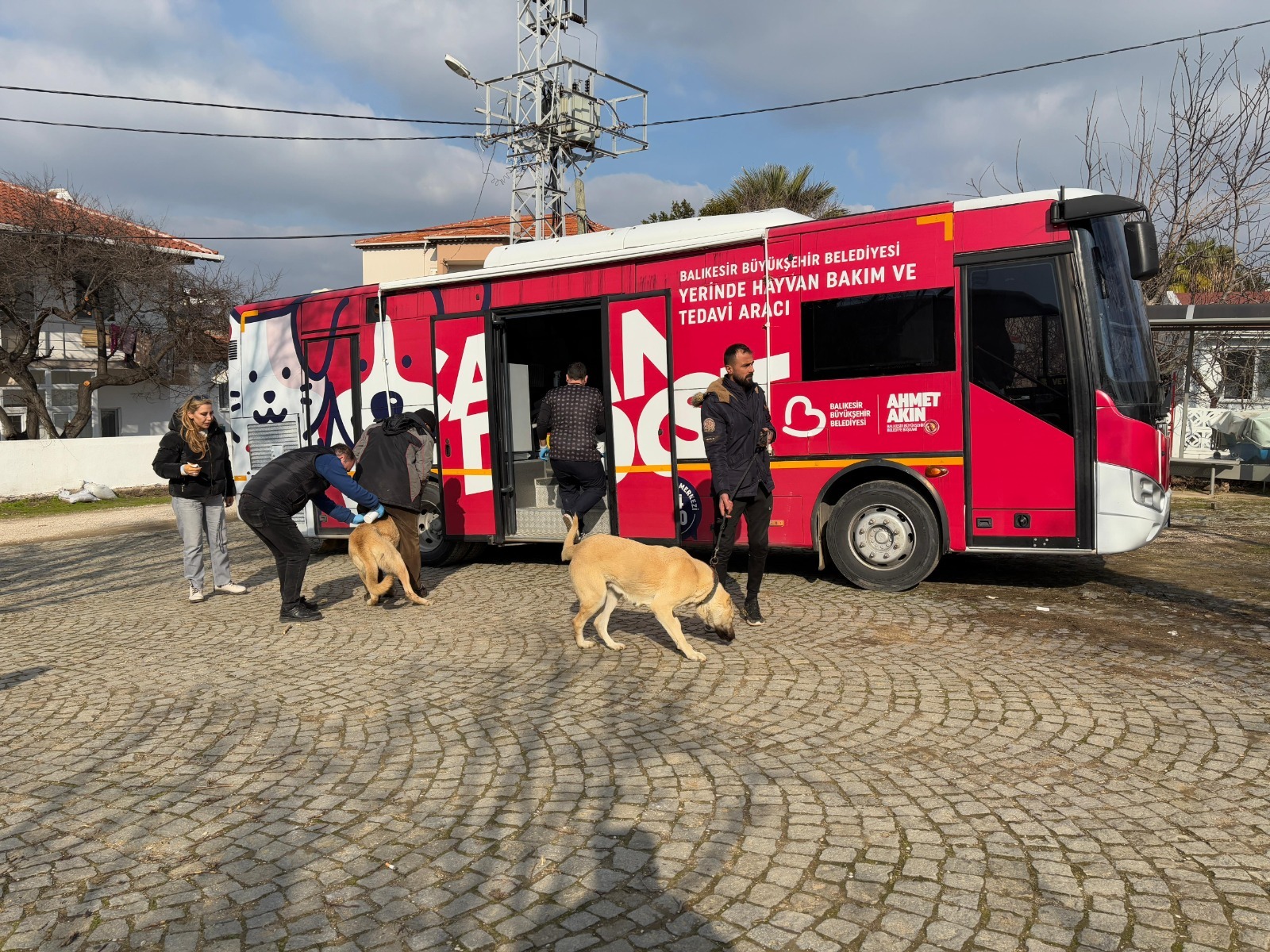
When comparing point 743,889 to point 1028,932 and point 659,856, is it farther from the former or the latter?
point 1028,932

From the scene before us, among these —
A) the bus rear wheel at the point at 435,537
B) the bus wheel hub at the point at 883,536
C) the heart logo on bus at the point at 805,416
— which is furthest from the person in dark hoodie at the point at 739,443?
the bus rear wheel at the point at 435,537

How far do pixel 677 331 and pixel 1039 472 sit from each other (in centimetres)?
336

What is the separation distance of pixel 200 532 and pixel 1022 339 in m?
7.43

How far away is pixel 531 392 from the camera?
1070 centimetres

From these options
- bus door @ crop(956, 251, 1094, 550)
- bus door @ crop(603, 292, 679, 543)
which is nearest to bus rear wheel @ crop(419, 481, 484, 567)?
bus door @ crop(603, 292, 679, 543)

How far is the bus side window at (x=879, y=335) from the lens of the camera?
728cm

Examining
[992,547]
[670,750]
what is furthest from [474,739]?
[992,547]

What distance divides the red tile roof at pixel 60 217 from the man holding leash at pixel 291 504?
71.8 feet

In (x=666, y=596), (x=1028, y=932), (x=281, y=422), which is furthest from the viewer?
(x=281, y=422)

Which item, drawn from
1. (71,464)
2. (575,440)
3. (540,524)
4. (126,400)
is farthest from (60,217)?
(575,440)

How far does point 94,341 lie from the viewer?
27.7 meters

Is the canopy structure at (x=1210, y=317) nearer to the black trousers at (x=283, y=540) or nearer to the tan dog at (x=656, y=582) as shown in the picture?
the tan dog at (x=656, y=582)

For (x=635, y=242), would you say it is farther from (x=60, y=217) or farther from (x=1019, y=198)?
(x=60, y=217)

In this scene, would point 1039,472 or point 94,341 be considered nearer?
point 1039,472
